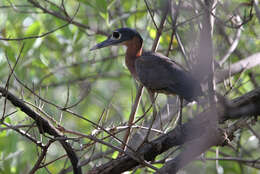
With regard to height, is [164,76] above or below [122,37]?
below

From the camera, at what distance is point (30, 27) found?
445 cm

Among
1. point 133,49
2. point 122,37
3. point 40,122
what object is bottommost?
point 40,122

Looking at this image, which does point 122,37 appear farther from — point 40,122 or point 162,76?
point 40,122

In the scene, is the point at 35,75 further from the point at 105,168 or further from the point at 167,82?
the point at 105,168

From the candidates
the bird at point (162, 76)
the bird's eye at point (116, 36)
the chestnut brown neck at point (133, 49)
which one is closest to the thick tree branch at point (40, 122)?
the bird at point (162, 76)

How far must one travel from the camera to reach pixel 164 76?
393 cm

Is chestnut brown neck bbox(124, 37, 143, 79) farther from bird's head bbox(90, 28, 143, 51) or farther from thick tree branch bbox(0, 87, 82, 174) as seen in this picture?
thick tree branch bbox(0, 87, 82, 174)

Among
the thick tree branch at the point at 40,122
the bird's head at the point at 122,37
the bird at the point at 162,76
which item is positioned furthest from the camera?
the bird's head at the point at 122,37

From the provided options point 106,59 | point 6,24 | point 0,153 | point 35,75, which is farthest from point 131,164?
point 35,75

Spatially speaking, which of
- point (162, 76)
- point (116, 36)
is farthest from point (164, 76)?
point (116, 36)

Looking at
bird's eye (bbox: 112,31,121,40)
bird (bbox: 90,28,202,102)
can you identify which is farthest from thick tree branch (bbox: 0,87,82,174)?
bird's eye (bbox: 112,31,121,40)

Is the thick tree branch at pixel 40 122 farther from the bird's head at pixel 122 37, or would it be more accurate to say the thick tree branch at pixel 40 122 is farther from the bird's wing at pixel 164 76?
the bird's head at pixel 122 37

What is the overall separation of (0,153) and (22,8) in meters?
1.85

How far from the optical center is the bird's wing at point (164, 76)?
3.70 meters
